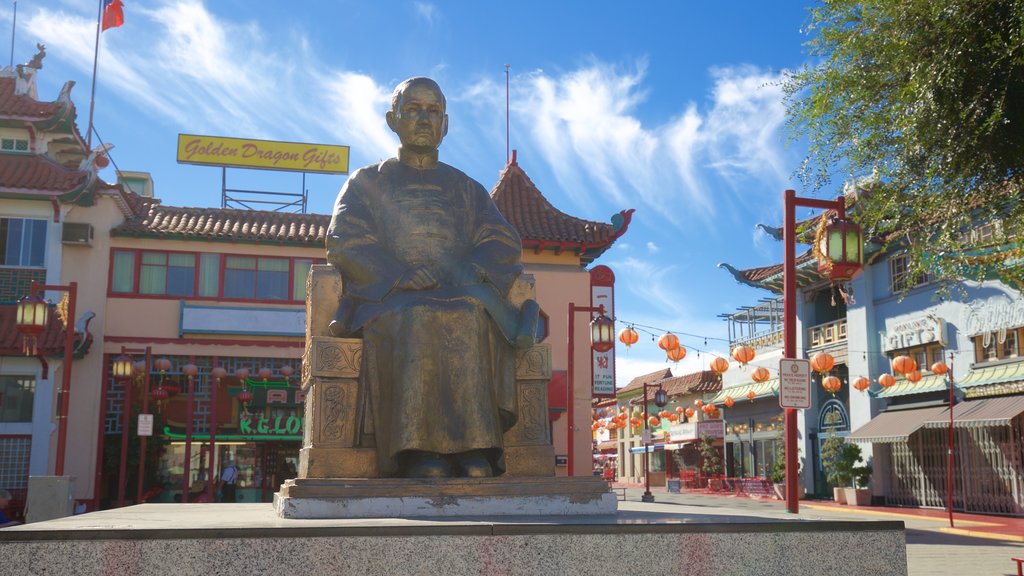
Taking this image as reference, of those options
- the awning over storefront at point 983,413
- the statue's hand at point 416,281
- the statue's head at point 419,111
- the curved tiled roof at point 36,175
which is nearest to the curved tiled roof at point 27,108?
the curved tiled roof at point 36,175

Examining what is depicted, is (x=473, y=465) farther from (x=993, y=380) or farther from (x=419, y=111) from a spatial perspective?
(x=993, y=380)

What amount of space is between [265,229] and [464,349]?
19913 mm

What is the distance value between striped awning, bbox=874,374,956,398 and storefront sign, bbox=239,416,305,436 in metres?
16.0

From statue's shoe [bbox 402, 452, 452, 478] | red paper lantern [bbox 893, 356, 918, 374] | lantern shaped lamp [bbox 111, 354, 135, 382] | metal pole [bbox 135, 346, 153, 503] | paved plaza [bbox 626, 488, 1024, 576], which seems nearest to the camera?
statue's shoe [bbox 402, 452, 452, 478]

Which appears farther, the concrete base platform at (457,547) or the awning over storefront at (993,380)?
the awning over storefront at (993,380)

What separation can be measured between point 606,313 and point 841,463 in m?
7.63

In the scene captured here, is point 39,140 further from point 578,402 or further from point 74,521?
point 74,521

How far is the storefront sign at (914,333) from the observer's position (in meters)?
24.8

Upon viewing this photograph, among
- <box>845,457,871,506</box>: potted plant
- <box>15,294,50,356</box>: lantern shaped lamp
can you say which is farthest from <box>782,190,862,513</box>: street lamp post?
<box>845,457,871,506</box>: potted plant

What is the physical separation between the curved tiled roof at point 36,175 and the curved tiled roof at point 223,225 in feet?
5.34

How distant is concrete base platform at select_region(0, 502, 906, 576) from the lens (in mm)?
4164

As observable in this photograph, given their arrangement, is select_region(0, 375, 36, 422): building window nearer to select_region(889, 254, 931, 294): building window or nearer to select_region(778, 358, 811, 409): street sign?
select_region(778, 358, 811, 409): street sign

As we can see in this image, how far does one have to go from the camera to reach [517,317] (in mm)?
6312

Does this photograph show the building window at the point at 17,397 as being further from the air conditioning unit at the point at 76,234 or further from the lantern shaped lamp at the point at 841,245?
the lantern shaped lamp at the point at 841,245
